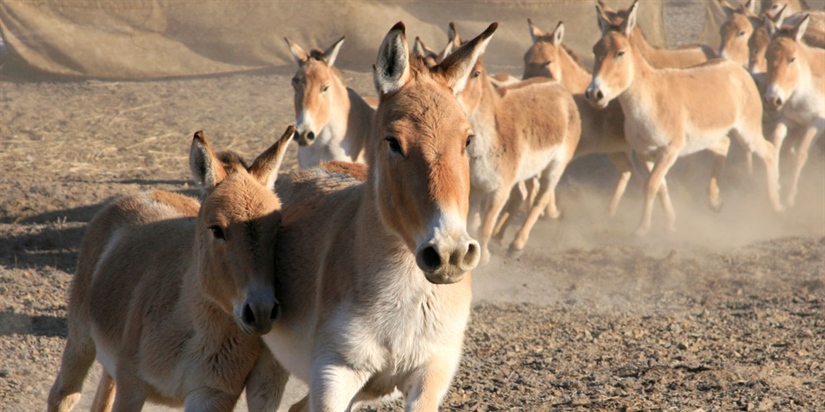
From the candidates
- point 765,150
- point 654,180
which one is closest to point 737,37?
point 765,150

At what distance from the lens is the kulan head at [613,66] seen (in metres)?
11.3

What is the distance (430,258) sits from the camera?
12.5ft

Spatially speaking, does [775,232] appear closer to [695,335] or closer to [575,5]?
[695,335]

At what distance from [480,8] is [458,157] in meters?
13.9

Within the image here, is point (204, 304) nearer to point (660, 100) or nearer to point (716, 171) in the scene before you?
point (660, 100)

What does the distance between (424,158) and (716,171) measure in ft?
32.0

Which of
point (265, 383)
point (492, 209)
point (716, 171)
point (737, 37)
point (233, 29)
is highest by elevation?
point (265, 383)

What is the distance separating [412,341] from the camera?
439cm

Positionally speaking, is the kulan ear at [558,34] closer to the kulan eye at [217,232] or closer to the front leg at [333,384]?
the kulan eye at [217,232]

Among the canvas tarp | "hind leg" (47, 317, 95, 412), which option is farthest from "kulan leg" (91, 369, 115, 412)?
the canvas tarp

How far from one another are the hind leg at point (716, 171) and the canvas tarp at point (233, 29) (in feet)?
15.8

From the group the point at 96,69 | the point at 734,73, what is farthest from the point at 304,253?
the point at 96,69

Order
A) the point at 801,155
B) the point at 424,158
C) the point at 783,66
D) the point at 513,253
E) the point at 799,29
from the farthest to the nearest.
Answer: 1. the point at 799,29
2. the point at 801,155
3. the point at 783,66
4. the point at 513,253
5. the point at 424,158

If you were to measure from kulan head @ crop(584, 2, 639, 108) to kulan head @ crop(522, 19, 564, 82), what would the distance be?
1170 millimetres
